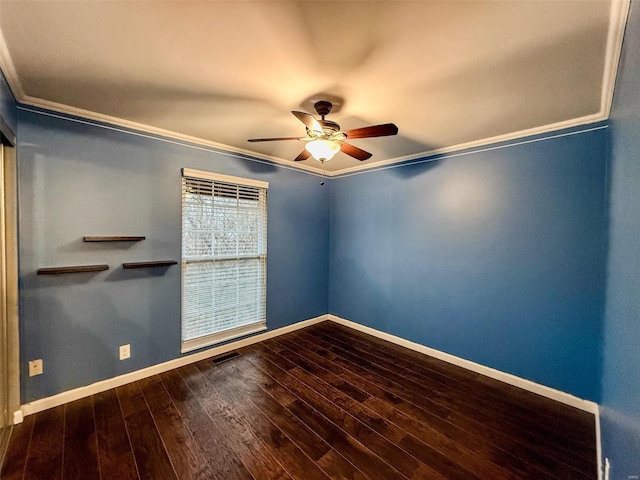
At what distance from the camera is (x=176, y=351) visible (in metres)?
2.83

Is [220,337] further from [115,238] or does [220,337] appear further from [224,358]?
[115,238]

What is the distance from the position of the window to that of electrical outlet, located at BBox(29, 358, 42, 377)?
1082mm

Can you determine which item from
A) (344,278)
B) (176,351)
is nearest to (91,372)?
(176,351)

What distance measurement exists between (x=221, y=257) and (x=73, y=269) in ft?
4.27

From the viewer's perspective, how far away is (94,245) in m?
2.32

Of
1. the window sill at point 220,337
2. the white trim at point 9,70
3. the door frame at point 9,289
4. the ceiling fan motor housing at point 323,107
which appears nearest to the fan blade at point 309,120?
the ceiling fan motor housing at point 323,107

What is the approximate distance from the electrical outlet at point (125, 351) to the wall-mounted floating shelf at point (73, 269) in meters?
0.77

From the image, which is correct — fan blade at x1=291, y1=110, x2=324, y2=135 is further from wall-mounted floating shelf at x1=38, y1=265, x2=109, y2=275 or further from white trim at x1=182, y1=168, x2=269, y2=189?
wall-mounted floating shelf at x1=38, y1=265, x2=109, y2=275

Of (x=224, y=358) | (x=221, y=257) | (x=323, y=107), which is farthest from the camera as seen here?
(x=221, y=257)

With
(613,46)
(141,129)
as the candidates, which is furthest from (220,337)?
(613,46)

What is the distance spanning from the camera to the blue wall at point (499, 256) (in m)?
2.25

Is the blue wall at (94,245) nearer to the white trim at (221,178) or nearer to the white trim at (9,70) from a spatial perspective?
the white trim at (221,178)

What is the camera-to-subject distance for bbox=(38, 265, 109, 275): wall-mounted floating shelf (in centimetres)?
209

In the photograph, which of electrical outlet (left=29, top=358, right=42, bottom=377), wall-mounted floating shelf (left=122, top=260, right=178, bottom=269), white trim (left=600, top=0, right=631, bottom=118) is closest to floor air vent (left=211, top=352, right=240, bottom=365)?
wall-mounted floating shelf (left=122, top=260, right=178, bottom=269)
